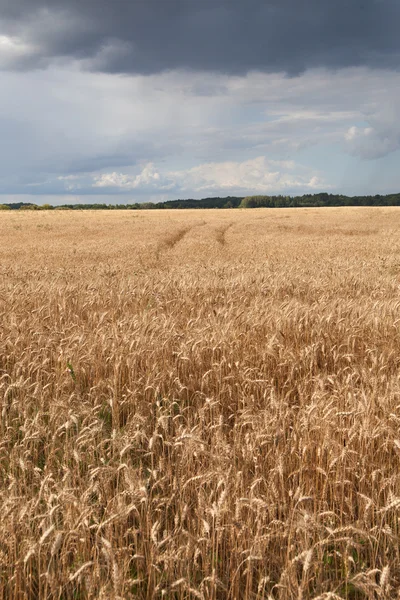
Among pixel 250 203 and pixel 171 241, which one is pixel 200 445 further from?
pixel 250 203

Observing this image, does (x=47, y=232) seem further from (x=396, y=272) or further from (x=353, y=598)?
Result: (x=353, y=598)

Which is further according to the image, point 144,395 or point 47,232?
point 47,232

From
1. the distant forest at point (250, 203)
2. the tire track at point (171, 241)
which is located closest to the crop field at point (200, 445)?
the tire track at point (171, 241)

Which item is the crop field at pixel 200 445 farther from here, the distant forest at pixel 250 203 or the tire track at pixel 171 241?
the distant forest at pixel 250 203

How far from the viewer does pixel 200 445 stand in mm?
3098

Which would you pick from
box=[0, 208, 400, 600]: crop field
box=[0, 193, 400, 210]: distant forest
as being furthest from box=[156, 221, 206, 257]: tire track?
box=[0, 193, 400, 210]: distant forest

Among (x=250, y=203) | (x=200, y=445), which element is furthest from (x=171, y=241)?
(x=250, y=203)

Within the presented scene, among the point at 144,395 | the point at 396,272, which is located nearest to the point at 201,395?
the point at 144,395

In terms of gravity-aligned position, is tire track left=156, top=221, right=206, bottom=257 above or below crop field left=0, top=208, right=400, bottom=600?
above

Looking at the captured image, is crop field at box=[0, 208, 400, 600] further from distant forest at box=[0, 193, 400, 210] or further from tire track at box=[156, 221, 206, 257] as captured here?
distant forest at box=[0, 193, 400, 210]

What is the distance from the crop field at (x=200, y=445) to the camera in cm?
230

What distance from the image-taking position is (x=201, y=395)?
454cm

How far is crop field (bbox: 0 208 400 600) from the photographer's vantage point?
230 centimetres

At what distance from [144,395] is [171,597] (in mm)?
2244
